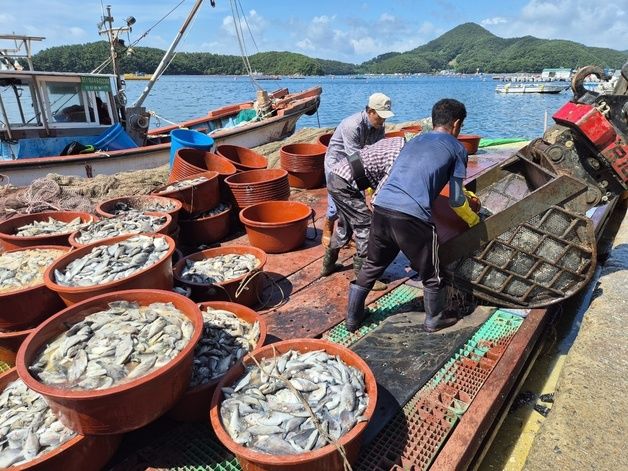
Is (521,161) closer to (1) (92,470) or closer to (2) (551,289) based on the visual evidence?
(2) (551,289)

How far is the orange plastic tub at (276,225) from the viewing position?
4.59 m

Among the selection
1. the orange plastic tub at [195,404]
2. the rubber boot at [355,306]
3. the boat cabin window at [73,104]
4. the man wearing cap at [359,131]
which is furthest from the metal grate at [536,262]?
the boat cabin window at [73,104]

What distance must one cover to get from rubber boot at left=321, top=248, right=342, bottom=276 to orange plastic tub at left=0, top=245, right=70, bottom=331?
91.3 inches

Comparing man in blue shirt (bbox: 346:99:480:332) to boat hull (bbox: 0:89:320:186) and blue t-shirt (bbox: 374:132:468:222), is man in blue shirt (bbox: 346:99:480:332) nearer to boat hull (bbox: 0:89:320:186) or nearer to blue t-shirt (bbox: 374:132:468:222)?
blue t-shirt (bbox: 374:132:468:222)

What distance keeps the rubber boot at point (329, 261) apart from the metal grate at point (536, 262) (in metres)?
1.21

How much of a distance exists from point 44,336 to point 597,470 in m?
3.14

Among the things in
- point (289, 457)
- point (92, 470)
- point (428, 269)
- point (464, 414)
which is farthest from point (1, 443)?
point (428, 269)

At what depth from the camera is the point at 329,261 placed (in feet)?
13.8

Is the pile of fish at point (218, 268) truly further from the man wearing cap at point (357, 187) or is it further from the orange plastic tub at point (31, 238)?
the orange plastic tub at point (31, 238)

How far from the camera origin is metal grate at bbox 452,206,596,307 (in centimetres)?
325

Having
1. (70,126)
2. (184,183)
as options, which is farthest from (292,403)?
(70,126)

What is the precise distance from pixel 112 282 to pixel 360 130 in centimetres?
255

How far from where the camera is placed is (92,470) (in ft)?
6.86

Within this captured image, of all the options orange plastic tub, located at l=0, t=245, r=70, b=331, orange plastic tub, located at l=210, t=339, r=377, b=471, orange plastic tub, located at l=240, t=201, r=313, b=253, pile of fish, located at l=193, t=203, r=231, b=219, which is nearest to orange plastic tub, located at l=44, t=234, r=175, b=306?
orange plastic tub, located at l=0, t=245, r=70, b=331
